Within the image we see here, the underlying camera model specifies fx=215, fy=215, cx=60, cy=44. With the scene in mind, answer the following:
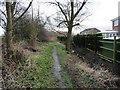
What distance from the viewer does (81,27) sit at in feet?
80.6

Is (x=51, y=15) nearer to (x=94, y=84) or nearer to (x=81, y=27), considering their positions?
(x=81, y=27)

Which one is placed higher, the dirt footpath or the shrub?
the shrub

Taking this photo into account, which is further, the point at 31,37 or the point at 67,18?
→ the point at 67,18

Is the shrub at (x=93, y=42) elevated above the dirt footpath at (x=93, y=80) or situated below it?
above

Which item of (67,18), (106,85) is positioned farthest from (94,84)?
(67,18)

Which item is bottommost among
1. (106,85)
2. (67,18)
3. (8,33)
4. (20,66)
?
(106,85)

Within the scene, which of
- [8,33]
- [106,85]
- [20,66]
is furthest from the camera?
[8,33]

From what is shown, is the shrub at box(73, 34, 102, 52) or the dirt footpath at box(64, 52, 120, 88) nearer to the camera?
→ the dirt footpath at box(64, 52, 120, 88)

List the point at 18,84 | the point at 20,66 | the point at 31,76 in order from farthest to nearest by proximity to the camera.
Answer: the point at 20,66 < the point at 31,76 < the point at 18,84

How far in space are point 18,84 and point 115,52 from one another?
5.56 metres

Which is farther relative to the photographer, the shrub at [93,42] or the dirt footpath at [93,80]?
the shrub at [93,42]

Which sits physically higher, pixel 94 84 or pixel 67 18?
pixel 67 18

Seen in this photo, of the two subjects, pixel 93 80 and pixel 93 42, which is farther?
pixel 93 42

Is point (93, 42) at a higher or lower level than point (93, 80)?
higher
